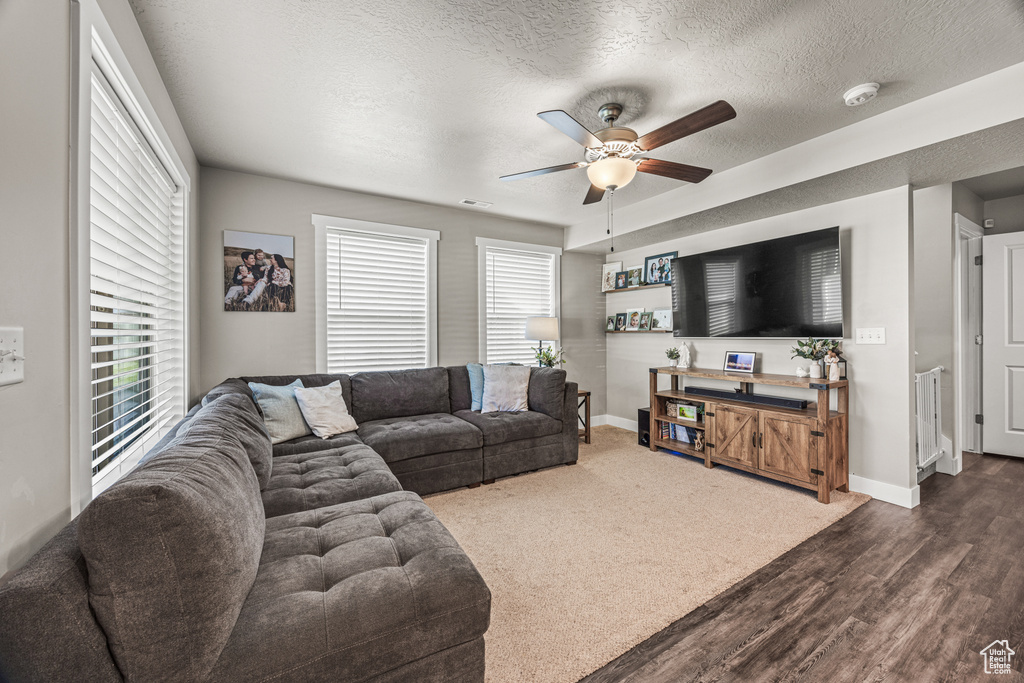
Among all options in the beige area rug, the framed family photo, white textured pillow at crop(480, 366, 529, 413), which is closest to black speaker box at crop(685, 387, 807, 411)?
the beige area rug

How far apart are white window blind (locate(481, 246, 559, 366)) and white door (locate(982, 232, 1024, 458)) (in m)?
4.18

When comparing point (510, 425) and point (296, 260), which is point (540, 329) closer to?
point (510, 425)

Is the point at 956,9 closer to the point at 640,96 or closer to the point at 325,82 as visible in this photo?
the point at 640,96

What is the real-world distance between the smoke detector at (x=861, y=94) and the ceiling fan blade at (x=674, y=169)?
30.6 inches

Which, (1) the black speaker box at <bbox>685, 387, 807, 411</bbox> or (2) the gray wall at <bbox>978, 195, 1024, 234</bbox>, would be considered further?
(2) the gray wall at <bbox>978, 195, 1024, 234</bbox>

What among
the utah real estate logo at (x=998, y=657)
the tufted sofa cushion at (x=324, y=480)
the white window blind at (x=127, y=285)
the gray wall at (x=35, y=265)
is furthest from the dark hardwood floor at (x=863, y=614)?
the white window blind at (x=127, y=285)

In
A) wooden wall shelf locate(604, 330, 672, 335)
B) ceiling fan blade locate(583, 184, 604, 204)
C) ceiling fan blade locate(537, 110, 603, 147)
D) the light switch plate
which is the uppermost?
ceiling fan blade locate(537, 110, 603, 147)

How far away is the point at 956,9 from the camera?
168cm

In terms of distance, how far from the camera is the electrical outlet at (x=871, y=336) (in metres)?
3.05

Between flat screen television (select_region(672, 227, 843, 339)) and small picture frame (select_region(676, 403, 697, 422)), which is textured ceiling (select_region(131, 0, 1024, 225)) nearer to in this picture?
flat screen television (select_region(672, 227, 843, 339))

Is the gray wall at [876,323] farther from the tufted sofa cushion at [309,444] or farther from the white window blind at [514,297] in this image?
the tufted sofa cushion at [309,444]

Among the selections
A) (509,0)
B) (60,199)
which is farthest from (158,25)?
(509,0)

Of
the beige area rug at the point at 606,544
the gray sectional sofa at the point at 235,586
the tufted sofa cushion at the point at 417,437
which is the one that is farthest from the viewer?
the tufted sofa cushion at the point at 417,437

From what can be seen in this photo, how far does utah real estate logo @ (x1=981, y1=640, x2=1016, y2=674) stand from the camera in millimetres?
1495
